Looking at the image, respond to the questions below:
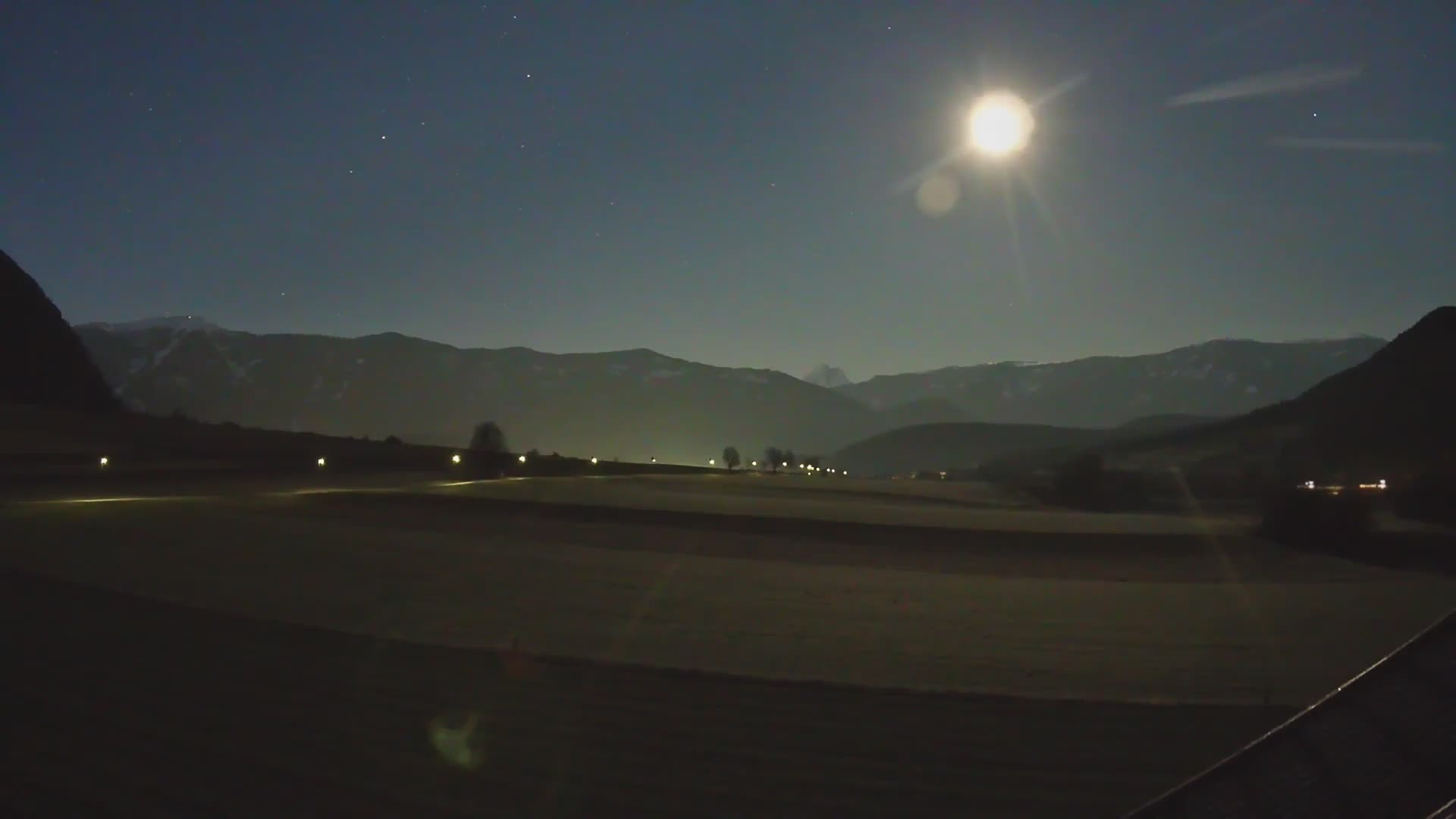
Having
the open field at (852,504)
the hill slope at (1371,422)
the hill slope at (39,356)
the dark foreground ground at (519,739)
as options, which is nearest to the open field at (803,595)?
the dark foreground ground at (519,739)

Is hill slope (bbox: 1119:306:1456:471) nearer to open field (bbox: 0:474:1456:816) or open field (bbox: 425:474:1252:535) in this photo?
open field (bbox: 425:474:1252:535)

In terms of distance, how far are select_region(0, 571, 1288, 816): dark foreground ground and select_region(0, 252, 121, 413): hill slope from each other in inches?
3724

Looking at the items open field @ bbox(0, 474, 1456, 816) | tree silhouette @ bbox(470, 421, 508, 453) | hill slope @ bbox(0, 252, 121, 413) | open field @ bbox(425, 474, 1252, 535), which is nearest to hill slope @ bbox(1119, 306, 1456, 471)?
open field @ bbox(425, 474, 1252, 535)

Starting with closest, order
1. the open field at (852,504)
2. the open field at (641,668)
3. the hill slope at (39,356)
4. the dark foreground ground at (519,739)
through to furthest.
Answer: the dark foreground ground at (519,739)
the open field at (641,668)
the open field at (852,504)
the hill slope at (39,356)

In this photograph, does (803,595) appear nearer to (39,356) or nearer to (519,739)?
(519,739)

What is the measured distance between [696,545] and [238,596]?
11.9 meters

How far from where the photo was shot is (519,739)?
24.8 ft

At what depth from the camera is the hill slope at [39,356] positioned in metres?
91.5

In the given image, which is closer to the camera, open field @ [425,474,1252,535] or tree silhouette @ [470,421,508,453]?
open field @ [425,474,1252,535]

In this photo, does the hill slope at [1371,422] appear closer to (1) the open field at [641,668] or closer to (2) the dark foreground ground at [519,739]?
(1) the open field at [641,668]

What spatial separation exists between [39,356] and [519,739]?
108982 millimetres

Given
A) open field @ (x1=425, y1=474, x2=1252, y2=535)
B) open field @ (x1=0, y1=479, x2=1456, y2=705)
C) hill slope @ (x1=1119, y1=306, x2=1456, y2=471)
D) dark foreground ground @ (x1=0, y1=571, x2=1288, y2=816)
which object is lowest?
dark foreground ground @ (x1=0, y1=571, x2=1288, y2=816)

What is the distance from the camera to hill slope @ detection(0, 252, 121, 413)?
91500 mm

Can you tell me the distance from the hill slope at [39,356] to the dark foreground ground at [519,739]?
310 ft
